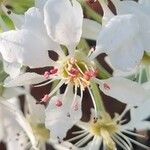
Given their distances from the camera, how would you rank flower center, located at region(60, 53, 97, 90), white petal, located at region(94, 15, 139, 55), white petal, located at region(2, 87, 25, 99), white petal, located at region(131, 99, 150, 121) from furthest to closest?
white petal, located at region(131, 99, 150, 121) → white petal, located at region(2, 87, 25, 99) → flower center, located at region(60, 53, 97, 90) → white petal, located at region(94, 15, 139, 55)

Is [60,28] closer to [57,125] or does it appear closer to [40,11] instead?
[40,11]

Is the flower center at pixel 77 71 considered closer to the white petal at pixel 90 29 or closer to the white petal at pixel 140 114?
the white petal at pixel 90 29

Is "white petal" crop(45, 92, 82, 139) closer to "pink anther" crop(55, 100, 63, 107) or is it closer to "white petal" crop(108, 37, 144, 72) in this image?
"pink anther" crop(55, 100, 63, 107)

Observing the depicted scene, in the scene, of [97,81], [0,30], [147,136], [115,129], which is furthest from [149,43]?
[147,136]

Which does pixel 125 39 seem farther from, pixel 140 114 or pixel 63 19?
pixel 140 114

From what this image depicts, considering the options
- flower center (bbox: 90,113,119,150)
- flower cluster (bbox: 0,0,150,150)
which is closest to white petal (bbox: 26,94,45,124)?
flower cluster (bbox: 0,0,150,150)

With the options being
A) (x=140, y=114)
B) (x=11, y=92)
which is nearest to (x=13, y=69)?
(x=11, y=92)

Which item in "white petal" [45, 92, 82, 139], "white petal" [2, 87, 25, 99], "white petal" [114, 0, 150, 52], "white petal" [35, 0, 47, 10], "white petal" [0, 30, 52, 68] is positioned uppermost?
"white petal" [114, 0, 150, 52]
